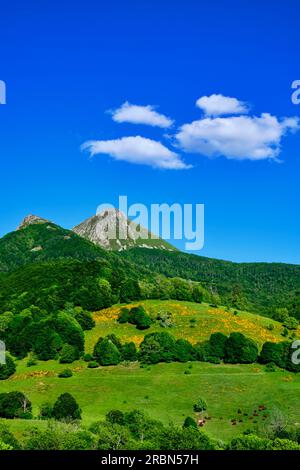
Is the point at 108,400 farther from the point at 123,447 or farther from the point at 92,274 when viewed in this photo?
the point at 92,274

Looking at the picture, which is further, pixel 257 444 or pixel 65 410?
pixel 65 410

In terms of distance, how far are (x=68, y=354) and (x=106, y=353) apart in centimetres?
836

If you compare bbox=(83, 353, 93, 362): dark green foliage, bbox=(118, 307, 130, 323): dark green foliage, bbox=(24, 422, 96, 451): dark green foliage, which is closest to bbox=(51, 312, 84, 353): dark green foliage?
bbox=(83, 353, 93, 362): dark green foliage

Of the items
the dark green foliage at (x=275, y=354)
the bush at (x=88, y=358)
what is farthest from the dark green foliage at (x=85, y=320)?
the dark green foliage at (x=275, y=354)

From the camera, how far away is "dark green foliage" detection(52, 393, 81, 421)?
75875 mm

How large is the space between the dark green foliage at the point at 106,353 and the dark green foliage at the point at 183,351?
493 inches

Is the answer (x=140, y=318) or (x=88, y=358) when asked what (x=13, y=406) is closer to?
(x=88, y=358)

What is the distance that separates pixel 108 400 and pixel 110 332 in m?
43.6

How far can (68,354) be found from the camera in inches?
4560

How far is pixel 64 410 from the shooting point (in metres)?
76.5

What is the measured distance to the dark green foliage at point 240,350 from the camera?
115125mm

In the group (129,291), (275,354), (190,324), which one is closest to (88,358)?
(190,324)

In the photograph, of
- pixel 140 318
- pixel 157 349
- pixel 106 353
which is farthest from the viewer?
pixel 140 318
